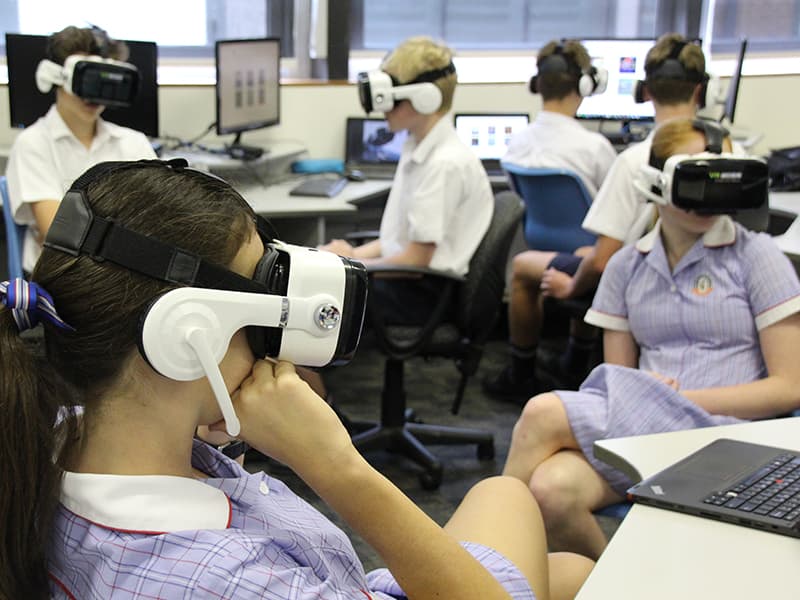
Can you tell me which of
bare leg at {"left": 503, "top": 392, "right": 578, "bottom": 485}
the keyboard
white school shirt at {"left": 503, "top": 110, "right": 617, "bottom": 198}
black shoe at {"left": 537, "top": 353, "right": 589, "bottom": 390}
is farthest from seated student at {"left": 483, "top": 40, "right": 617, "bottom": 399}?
bare leg at {"left": 503, "top": 392, "right": 578, "bottom": 485}

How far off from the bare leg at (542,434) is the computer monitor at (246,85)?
228 centimetres

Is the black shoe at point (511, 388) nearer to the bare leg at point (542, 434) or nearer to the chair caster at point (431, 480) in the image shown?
the chair caster at point (431, 480)

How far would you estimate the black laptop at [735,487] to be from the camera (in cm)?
133

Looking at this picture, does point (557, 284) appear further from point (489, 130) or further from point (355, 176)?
point (489, 130)

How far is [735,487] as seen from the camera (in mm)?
1404

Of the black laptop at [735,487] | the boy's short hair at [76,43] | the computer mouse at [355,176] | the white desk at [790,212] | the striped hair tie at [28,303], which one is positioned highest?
the boy's short hair at [76,43]

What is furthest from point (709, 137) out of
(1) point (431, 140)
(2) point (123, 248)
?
(2) point (123, 248)

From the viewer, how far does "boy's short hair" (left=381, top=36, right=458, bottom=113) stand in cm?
308

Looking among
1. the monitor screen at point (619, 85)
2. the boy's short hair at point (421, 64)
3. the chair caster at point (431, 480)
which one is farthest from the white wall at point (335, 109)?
the chair caster at point (431, 480)

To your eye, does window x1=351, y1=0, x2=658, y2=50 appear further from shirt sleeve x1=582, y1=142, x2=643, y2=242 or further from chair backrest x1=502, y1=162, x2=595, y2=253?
shirt sleeve x1=582, y1=142, x2=643, y2=242

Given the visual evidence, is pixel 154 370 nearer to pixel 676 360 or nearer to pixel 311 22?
pixel 676 360

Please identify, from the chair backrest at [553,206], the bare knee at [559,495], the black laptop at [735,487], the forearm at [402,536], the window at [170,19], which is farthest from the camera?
the window at [170,19]

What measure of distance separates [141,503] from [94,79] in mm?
2207

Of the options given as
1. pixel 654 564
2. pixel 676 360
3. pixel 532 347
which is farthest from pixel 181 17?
pixel 654 564
